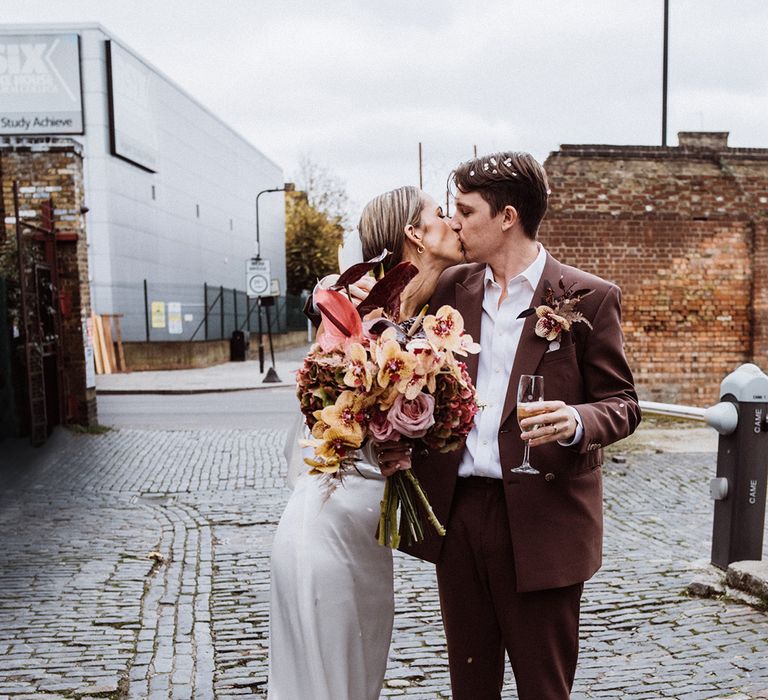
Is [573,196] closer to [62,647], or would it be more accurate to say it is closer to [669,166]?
[669,166]

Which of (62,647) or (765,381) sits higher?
(765,381)

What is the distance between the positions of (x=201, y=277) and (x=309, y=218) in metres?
16.6

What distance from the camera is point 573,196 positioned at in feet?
42.8

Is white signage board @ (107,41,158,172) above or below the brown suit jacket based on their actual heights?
above

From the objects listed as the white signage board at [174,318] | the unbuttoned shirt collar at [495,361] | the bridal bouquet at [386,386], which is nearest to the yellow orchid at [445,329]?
the bridal bouquet at [386,386]

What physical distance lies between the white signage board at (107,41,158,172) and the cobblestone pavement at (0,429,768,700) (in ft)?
65.4

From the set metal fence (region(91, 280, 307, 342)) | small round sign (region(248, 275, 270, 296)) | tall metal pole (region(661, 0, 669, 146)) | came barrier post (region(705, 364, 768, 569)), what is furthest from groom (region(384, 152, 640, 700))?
metal fence (region(91, 280, 307, 342))

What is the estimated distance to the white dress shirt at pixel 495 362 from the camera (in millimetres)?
2488

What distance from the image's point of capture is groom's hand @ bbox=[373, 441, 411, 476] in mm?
2346

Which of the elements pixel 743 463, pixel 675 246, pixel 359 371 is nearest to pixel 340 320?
pixel 359 371

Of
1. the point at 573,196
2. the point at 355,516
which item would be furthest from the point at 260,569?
the point at 573,196

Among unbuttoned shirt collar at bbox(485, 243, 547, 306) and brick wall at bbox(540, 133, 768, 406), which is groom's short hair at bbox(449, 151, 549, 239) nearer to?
unbuttoned shirt collar at bbox(485, 243, 547, 306)

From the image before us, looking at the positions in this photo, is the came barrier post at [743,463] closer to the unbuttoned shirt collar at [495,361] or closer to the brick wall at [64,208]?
the unbuttoned shirt collar at [495,361]

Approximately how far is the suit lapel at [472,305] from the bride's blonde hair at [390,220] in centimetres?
32
